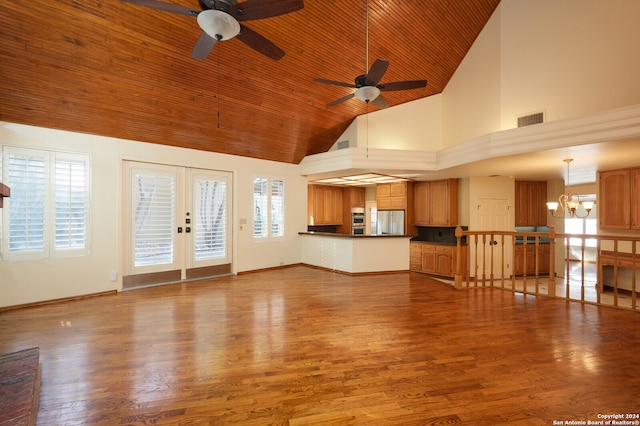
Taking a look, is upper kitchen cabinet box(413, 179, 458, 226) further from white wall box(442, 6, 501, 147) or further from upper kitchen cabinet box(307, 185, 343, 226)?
upper kitchen cabinet box(307, 185, 343, 226)

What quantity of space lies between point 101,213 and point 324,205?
5.83 m

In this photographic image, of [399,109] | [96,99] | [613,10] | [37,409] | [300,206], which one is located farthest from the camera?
[300,206]

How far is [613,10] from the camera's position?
4781 mm

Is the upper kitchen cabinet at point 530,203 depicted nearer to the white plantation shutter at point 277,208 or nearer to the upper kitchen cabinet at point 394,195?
the upper kitchen cabinet at point 394,195

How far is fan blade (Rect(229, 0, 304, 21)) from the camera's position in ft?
7.40

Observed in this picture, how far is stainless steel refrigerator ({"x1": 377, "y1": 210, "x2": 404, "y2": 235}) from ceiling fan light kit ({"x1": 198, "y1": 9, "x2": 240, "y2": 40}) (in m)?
6.29

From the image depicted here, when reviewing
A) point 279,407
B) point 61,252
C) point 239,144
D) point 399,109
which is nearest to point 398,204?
point 399,109

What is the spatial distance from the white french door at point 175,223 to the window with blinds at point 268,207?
689mm

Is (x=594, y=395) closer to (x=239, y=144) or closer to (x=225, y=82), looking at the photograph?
(x=225, y=82)

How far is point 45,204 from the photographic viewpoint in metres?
4.37

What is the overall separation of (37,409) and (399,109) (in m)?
7.63

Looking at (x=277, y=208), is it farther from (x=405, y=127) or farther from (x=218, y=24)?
(x=218, y=24)

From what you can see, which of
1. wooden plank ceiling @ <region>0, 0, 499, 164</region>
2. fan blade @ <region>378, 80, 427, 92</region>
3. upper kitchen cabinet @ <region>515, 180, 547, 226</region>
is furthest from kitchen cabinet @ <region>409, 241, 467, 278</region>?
fan blade @ <region>378, 80, 427, 92</region>

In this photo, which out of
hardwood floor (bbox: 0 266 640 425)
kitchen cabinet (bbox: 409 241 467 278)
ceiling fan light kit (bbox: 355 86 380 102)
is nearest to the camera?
hardwood floor (bbox: 0 266 640 425)
